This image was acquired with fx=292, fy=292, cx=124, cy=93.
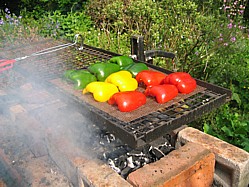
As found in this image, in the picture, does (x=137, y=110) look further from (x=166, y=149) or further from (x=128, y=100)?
(x=166, y=149)

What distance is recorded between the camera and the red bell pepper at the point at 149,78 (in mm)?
2322

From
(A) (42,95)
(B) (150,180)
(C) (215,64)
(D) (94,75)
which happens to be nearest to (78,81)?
(D) (94,75)

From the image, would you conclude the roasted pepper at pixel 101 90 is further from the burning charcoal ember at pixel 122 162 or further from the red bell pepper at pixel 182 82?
the burning charcoal ember at pixel 122 162

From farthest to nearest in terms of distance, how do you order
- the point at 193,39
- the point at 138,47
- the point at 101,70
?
the point at 193,39, the point at 138,47, the point at 101,70

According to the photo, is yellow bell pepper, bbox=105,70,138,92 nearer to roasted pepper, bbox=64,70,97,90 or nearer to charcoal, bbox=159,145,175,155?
roasted pepper, bbox=64,70,97,90

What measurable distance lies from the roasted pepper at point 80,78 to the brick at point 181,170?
2.64ft

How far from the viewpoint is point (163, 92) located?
2055 millimetres

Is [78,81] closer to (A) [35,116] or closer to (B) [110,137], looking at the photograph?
(A) [35,116]

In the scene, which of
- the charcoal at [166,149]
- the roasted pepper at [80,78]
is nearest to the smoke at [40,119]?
the roasted pepper at [80,78]

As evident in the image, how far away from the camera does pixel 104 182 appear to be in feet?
6.27

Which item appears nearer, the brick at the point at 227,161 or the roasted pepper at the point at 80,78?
the brick at the point at 227,161

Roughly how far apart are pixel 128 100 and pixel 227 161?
2.89ft

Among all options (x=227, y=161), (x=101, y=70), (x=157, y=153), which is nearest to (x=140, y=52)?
(x=101, y=70)

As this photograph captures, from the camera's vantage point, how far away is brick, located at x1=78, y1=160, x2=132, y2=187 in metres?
1.91
